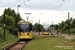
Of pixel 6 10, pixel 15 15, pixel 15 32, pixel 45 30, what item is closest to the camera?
pixel 15 32

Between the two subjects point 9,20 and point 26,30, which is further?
point 9,20

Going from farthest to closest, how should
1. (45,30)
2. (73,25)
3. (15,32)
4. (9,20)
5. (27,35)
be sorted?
(73,25)
(45,30)
(15,32)
(9,20)
(27,35)

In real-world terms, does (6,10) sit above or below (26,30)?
above

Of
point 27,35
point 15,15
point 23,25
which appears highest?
point 15,15

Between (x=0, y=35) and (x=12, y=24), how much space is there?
36.3 feet

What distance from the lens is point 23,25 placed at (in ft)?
85.0

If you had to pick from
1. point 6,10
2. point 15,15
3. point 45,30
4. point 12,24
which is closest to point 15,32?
point 12,24

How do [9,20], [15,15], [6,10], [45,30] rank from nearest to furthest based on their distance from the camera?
[9,20]
[6,10]
[15,15]
[45,30]

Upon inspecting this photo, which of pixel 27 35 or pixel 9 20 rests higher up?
pixel 9 20

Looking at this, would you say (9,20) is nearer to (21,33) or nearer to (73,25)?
(21,33)

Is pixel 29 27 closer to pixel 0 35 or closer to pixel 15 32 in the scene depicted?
pixel 0 35

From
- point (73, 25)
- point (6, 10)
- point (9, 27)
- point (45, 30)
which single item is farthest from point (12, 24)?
point (73, 25)

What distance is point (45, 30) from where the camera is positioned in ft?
183

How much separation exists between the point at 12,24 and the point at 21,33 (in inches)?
505
